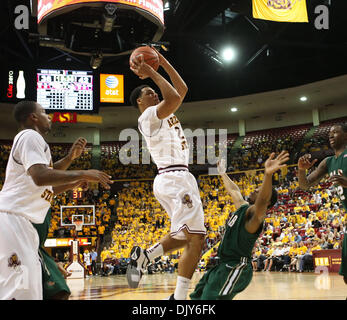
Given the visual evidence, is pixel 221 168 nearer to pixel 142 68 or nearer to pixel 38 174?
pixel 142 68

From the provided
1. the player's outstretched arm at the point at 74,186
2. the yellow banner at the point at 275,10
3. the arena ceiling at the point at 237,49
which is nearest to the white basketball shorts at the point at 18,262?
the player's outstretched arm at the point at 74,186

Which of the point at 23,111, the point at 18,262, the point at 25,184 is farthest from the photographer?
the point at 23,111

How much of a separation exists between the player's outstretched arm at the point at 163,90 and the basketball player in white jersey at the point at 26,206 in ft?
4.14

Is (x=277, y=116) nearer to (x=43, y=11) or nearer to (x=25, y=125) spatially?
(x=43, y=11)

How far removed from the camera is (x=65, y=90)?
564 inches

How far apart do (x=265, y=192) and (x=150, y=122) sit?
1425 millimetres

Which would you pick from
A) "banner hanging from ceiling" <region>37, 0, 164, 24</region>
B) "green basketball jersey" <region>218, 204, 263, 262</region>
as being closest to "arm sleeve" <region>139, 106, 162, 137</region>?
"green basketball jersey" <region>218, 204, 263, 262</region>

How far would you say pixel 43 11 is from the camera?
8367 mm

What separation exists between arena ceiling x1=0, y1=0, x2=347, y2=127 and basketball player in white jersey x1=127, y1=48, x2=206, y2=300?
441 inches

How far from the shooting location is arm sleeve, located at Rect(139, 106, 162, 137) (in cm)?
412

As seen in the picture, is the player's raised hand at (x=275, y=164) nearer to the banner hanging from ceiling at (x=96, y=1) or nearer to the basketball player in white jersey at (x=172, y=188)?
the basketball player in white jersey at (x=172, y=188)

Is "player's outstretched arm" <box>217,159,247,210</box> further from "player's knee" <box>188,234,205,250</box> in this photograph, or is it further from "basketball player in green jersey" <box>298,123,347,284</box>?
"basketball player in green jersey" <box>298,123,347,284</box>

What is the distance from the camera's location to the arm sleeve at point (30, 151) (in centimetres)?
276

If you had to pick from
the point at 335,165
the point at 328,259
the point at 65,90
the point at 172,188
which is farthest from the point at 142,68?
the point at 65,90
